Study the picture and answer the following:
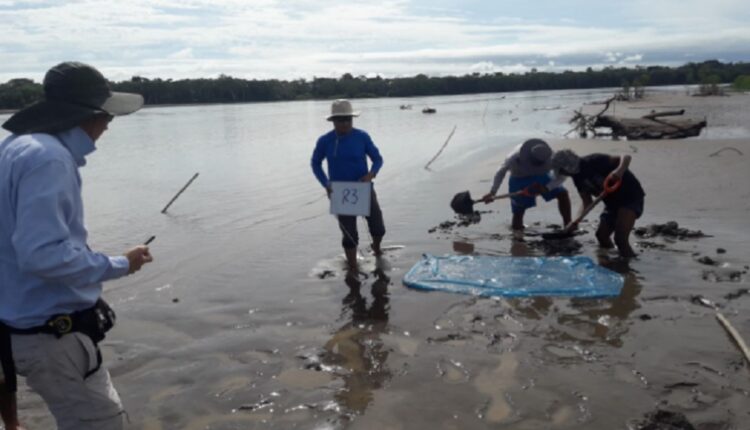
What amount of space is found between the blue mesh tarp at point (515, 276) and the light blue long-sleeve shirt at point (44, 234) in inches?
166

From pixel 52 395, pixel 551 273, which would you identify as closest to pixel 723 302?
pixel 551 273

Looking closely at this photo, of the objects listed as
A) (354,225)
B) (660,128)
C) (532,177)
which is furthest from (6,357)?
(660,128)

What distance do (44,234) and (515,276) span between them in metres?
5.00

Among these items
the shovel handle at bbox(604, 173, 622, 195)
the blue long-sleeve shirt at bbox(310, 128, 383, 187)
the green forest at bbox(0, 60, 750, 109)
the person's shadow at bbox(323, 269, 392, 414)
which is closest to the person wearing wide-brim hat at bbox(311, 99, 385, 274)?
the blue long-sleeve shirt at bbox(310, 128, 383, 187)

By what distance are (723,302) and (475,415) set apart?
3037mm

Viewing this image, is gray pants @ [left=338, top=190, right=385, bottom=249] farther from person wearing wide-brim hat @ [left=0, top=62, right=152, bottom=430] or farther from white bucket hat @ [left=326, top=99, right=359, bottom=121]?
person wearing wide-brim hat @ [left=0, top=62, right=152, bottom=430]

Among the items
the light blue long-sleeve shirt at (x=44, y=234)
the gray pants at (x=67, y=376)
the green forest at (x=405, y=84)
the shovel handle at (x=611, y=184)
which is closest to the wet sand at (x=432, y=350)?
the shovel handle at (x=611, y=184)

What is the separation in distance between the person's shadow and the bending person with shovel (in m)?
2.63

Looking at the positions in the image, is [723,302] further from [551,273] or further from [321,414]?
[321,414]

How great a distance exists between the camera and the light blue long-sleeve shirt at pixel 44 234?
2164mm

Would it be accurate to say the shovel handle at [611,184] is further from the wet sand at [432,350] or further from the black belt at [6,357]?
the black belt at [6,357]

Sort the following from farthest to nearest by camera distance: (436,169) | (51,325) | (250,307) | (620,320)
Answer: (436,169)
(250,307)
(620,320)
(51,325)

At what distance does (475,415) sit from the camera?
3.78 m

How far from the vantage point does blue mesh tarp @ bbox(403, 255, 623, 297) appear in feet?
19.3
